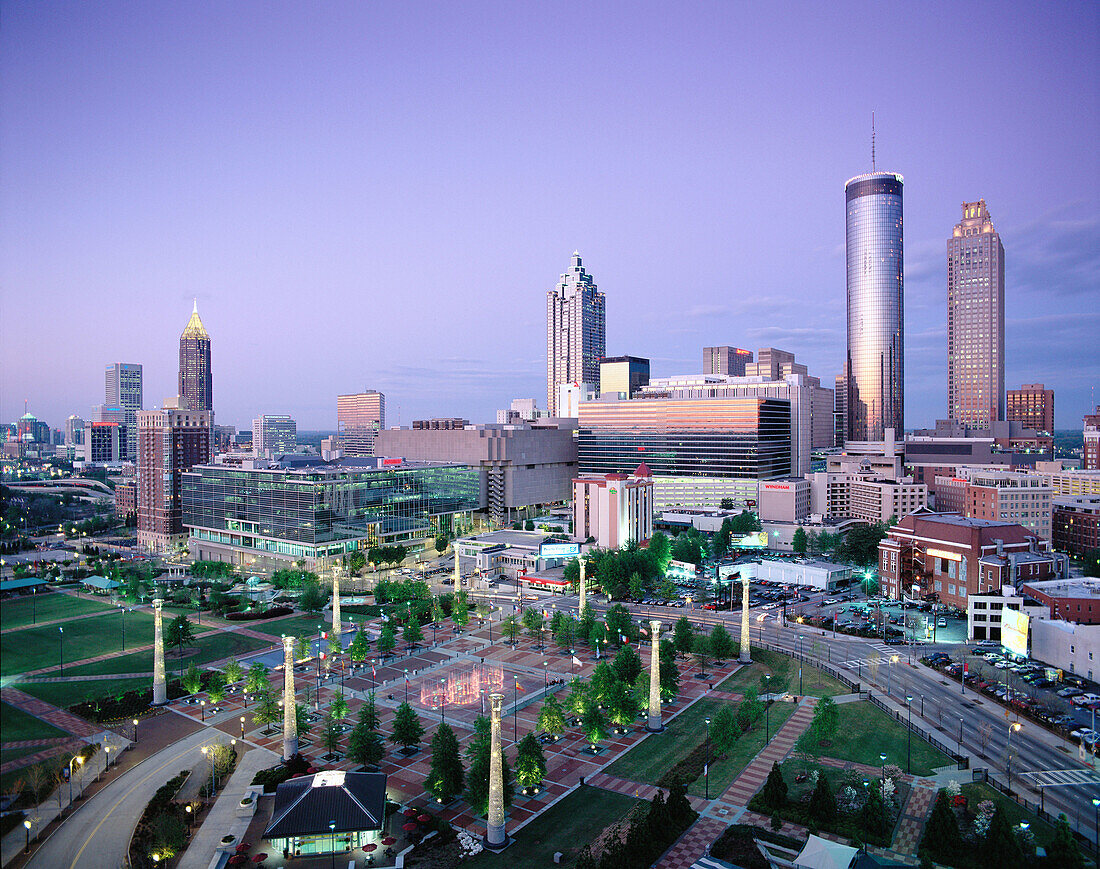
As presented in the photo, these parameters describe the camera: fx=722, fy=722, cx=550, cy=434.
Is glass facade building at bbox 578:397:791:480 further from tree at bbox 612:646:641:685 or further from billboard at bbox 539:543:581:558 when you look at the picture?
tree at bbox 612:646:641:685

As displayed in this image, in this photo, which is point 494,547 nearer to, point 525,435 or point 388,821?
point 525,435

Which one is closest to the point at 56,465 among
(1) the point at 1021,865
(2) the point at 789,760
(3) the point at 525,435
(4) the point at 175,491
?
(4) the point at 175,491

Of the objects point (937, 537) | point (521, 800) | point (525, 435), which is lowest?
point (521, 800)

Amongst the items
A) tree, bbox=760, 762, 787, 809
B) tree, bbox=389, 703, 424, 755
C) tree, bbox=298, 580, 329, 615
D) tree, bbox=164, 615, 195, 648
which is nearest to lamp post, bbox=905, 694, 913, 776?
tree, bbox=760, 762, 787, 809

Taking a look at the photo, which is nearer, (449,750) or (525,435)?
(449,750)

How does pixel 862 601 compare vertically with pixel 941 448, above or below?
below

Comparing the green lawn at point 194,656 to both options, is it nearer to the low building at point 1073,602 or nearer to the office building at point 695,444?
the low building at point 1073,602

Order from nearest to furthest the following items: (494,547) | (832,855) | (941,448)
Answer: (832,855) → (494,547) → (941,448)

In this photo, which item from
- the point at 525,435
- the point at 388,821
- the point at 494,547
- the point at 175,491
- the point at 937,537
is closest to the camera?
the point at 388,821
